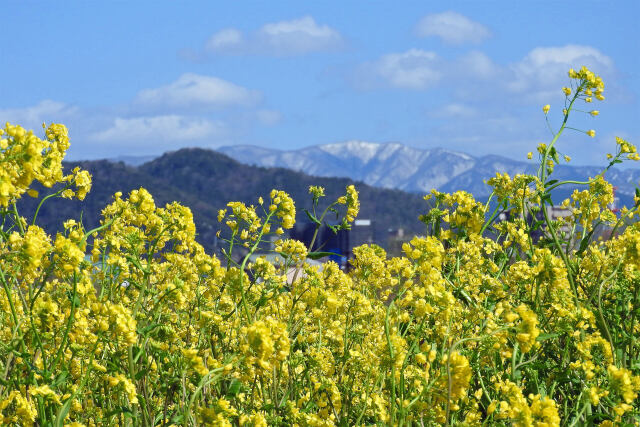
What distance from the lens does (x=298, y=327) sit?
3293 millimetres

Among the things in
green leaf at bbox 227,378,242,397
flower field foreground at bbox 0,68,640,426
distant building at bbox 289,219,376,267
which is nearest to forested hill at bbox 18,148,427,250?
distant building at bbox 289,219,376,267

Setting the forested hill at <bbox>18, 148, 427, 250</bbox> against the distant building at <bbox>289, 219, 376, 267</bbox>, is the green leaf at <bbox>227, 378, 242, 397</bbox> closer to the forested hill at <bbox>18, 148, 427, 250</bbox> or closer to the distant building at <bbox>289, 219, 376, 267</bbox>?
the distant building at <bbox>289, 219, 376, 267</bbox>

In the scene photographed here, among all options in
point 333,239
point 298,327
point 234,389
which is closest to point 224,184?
point 333,239

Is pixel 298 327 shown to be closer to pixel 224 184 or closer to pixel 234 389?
pixel 234 389

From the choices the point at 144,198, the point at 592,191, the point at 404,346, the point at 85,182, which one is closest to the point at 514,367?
the point at 404,346

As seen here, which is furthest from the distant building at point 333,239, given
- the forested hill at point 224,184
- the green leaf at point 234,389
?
the forested hill at point 224,184

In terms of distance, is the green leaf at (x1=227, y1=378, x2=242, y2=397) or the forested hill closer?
the green leaf at (x1=227, y1=378, x2=242, y2=397)

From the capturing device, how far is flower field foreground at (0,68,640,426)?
7.08 feet

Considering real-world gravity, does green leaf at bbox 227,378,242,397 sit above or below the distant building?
above

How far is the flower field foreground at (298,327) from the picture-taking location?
85.0 inches

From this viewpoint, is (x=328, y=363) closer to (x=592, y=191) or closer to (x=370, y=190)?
(x=592, y=191)

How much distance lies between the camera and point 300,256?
3570mm

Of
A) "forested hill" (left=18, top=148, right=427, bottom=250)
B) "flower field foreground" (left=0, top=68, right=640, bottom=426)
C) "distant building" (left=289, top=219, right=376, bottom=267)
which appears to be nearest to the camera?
"flower field foreground" (left=0, top=68, right=640, bottom=426)

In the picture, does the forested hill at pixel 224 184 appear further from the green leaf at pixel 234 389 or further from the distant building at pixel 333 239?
the green leaf at pixel 234 389
